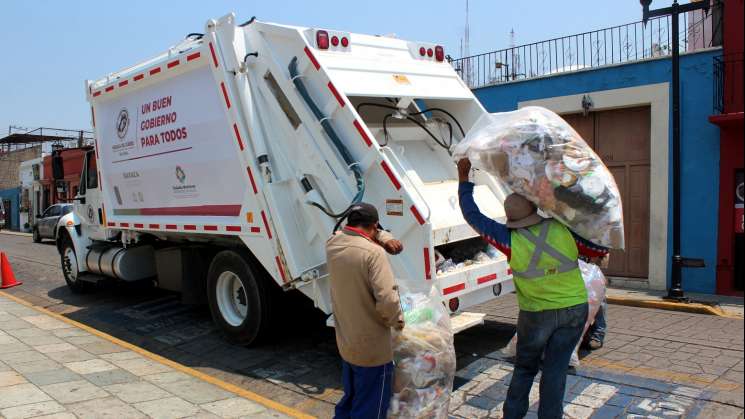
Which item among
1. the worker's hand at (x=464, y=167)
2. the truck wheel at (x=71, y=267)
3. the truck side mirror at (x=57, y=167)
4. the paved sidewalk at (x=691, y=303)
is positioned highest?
the truck side mirror at (x=57, y=167)

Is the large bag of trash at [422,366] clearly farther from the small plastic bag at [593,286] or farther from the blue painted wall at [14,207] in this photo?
the blue painted wall at [14,207]

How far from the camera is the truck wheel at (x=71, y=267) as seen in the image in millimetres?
9613

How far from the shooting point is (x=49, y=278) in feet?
38.8

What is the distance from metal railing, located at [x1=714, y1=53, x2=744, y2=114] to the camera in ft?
28.5

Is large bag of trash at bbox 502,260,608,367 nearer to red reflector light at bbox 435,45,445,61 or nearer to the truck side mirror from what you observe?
red reflector light at bbox 435,45,445,61

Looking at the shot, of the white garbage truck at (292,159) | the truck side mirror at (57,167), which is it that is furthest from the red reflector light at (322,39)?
the truck side mirror at (57,167)

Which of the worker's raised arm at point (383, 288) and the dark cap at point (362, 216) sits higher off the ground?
the dark cap at point (362, 216)

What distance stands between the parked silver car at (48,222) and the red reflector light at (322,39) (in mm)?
18582

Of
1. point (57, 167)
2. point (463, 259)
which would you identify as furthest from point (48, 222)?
point (463, 259)

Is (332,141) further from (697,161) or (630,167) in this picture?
(630,167)

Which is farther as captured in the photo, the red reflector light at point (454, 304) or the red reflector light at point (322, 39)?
the red reflector light at point (322, 39)

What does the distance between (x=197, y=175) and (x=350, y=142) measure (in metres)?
2.13

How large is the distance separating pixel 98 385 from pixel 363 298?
280cm

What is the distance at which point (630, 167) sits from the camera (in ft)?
32.6
